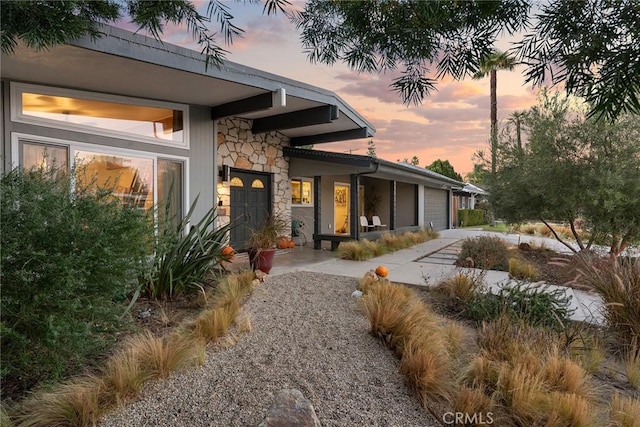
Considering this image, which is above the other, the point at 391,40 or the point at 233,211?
the point at 391,40

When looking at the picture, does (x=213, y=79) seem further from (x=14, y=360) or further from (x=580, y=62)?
(x=580, y=62)

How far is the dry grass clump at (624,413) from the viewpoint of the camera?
2016 millimetres

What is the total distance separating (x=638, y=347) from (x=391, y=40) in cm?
371

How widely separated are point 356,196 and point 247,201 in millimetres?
2906

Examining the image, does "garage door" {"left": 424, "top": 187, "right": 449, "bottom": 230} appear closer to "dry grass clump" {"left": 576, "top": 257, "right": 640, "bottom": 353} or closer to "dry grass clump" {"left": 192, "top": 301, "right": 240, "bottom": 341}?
"dry grass clump" {"left": 576, "top": 257, "right": 640, "bottom": 353}

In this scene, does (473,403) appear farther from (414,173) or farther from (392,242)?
(414,173)

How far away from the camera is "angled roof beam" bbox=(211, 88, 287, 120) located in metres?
6.05

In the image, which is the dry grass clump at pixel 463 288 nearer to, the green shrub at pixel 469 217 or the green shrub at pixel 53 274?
the green shrub at pixel 53 274

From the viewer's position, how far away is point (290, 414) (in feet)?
6.07

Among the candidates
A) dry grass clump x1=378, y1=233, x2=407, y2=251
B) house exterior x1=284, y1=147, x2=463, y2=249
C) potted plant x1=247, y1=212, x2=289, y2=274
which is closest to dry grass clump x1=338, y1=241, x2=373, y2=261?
house exterior x1=284, y1=147, x2=463, y2=249

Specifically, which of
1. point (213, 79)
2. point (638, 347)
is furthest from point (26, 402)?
point (638, 347)

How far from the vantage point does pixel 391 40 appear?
1569 millimetres

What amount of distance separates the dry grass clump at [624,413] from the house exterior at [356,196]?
23.1 ft

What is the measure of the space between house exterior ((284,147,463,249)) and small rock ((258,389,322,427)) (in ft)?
23.8
